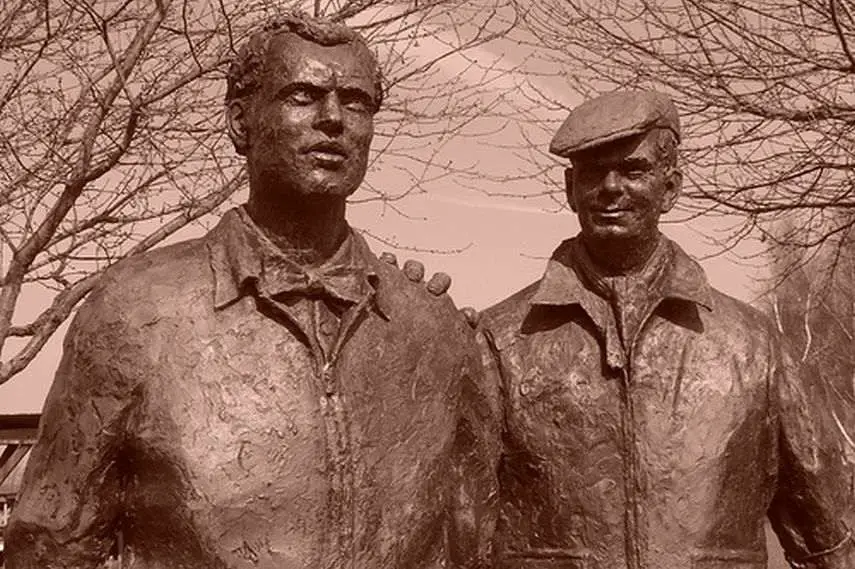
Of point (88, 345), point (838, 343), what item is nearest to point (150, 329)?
point (88, 345)

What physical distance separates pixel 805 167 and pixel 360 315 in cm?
586

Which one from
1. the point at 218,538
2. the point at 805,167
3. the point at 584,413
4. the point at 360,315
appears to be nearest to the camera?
the point at 218,538

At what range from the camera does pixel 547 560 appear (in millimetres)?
4223

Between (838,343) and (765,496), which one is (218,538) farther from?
(838,343)

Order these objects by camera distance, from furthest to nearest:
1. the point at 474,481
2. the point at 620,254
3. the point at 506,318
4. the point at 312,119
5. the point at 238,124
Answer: the point at 506,318 < the point at 620,254 < the point at 474,481 < the point at 238,124 < the point at 312,119

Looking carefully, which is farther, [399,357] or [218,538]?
[399,357]

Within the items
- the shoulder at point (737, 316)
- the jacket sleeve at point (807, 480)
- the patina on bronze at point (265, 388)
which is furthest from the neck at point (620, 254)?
the patina on bronze at point (265, 388)

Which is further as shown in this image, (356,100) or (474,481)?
(474,481)

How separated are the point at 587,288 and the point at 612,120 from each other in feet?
1.58

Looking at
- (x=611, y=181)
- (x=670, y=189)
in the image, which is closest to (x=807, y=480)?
(x=670, y=189)

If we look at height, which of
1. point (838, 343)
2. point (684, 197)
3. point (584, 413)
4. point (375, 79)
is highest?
point (838, 343)

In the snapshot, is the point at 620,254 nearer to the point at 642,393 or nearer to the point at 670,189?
the point at 670,189

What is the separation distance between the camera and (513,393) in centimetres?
432

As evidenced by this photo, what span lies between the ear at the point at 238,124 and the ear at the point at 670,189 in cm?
137
